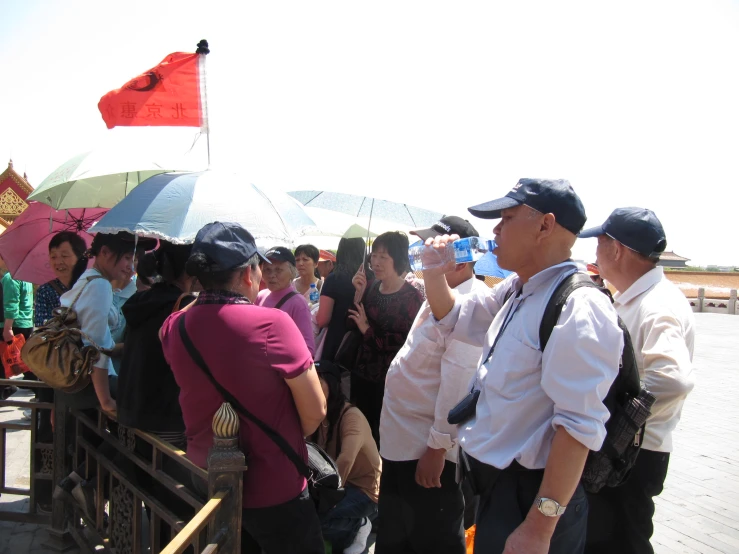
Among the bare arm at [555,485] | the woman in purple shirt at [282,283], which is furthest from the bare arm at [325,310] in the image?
the bare arm at [555,485]

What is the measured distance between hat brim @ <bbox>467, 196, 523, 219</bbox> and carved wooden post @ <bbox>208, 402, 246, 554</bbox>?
1.11 m

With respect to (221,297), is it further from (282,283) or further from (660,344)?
(282,283)

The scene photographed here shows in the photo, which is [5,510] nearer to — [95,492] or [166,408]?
[95,492]

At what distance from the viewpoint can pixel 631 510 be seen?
7.45 feet

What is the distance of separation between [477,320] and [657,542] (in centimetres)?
279

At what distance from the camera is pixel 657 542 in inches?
143

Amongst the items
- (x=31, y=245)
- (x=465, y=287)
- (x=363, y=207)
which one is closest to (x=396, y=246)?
(x=465, y=287)

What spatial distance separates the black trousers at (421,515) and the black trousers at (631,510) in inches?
24.3

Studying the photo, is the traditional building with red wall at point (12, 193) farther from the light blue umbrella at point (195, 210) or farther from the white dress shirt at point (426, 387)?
the white dress shirt at point (426, 387)

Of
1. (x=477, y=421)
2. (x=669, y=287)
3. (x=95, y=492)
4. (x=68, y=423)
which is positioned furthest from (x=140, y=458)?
(x=669, y=287)

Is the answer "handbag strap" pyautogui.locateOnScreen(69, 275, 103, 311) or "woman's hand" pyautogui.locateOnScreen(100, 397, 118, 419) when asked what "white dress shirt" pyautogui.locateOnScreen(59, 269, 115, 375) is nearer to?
"handbag strap" pyautogui.locateOnScreen(69, 275, 103, 311)

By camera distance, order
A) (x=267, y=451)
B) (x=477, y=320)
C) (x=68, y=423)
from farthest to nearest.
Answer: (x=68, y=423)
(x=477, y=320)
(x=267, y=451)

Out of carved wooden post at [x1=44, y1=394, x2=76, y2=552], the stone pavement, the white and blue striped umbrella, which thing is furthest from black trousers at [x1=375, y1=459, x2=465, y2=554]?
the white and blue striped umbrella

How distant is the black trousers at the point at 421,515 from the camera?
2.39 m
